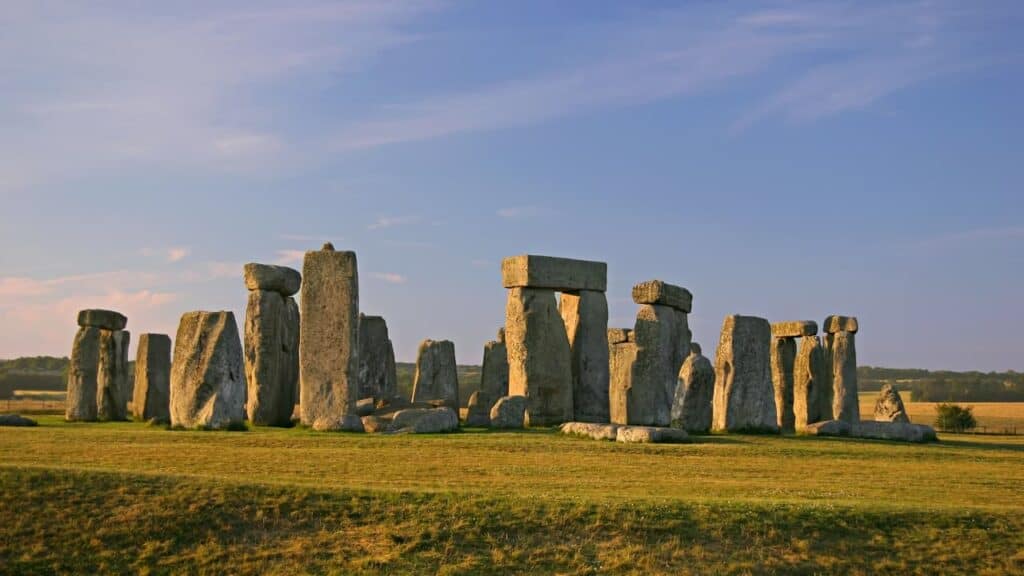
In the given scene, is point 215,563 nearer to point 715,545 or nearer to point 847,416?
point 715,545

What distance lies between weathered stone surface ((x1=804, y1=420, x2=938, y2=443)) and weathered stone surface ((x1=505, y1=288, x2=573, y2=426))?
529 cm

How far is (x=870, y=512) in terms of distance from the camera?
44.7ft

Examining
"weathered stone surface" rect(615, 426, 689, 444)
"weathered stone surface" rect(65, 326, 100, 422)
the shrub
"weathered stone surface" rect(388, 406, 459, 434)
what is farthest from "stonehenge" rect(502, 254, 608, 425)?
the shrub

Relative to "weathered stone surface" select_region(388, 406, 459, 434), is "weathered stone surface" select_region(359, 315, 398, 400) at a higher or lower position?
higher

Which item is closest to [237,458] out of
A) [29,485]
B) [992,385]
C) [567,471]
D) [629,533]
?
[29,485]

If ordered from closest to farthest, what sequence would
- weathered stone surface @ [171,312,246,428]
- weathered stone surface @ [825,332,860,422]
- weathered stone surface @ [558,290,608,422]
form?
weathered stone surface @ [171,312,246,428] → weathered stone surface @ [558,290,608,422] → weathered stone surface @ [825,332,860,422]

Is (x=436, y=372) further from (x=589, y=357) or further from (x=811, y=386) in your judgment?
(x=811, y=386)

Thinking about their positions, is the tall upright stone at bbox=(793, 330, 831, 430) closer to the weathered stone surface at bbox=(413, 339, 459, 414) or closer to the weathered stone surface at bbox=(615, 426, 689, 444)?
the weathered stone surface at bbox=(413, 339, 459, 414)

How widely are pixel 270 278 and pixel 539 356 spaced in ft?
19.7

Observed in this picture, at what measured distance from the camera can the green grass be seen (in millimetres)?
12461

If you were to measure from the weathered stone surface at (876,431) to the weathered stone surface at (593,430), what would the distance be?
545 centimetres

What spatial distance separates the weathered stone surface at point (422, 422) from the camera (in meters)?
21.3

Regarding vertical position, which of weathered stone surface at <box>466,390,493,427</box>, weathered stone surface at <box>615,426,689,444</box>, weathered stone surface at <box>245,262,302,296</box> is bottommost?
weathered stone surface at <box>615,426,689,444</box>

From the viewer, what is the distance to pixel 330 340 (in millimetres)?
22156
